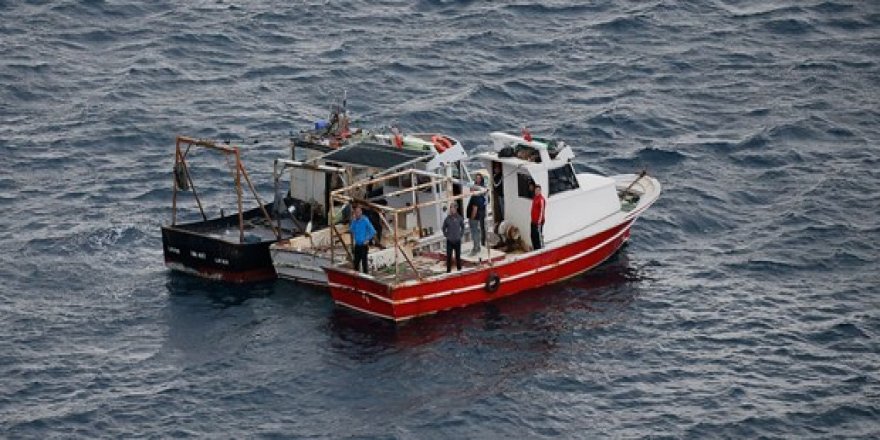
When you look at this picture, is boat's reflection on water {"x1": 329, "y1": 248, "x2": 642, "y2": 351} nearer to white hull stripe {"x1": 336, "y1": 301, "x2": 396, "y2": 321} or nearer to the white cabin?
white hull stripe {"x1": 336, "y1": 301, "x2": 396, "y2": 321}

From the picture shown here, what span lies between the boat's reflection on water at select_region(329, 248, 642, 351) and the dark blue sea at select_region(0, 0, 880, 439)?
0.11 meters

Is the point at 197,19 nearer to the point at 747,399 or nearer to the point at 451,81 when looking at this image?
the point at 451,81

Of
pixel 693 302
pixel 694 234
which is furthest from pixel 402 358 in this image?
pixel 694 234

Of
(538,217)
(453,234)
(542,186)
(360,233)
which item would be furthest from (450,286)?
(542,186)

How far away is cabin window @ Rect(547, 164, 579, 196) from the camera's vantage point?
48784 millimetres

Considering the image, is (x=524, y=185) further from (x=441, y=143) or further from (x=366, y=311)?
(x=366, y=311)

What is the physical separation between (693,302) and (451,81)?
2064 cm

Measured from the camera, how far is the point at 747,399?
1619 inches

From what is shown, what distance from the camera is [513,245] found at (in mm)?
48781

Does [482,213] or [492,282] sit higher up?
[482,213]

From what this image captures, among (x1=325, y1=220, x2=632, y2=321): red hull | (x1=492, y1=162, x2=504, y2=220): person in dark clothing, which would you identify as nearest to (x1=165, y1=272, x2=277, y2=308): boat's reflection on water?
(x1=325, y1=220, x2=632, y2=321): red hull

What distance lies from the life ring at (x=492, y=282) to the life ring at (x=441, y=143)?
188 inches

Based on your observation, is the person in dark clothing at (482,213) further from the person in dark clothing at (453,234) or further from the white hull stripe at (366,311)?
the white hull stripe at (366,311)

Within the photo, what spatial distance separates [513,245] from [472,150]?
10331 mm
